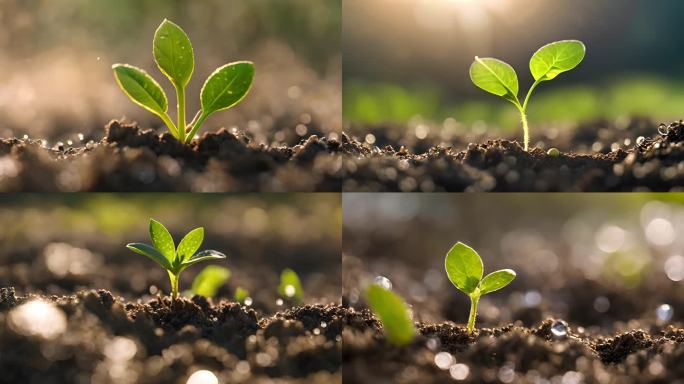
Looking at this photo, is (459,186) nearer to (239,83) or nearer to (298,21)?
(239,83)

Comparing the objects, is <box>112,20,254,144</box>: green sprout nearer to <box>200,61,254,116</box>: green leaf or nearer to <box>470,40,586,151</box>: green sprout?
<box>200,61,254,116</box>: green leaf

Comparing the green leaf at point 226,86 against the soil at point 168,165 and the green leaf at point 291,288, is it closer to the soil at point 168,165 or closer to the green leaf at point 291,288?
the soil at point 168,165

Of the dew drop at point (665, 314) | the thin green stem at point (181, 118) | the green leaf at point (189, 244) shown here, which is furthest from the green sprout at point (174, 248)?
the dew drop at point (665, 314)

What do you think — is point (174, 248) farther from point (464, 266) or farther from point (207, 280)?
point (464, 266)

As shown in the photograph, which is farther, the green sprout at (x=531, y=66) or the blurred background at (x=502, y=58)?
the blurred background at (x=502, y=58)

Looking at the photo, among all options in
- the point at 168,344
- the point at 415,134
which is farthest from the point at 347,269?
the point at 168,344

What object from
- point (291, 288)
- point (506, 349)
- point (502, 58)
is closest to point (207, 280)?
point (291, 288)

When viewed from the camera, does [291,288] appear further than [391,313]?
Yes
